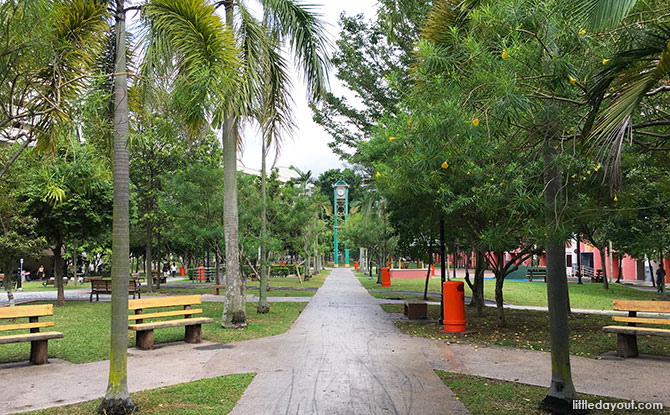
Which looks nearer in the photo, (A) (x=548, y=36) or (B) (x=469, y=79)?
(A) (x=548, y=36)

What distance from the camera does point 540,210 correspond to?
18.6 ft

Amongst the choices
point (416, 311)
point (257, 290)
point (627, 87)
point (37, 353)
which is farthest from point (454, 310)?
point (257, 290)

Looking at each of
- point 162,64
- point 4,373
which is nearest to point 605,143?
point 162,64

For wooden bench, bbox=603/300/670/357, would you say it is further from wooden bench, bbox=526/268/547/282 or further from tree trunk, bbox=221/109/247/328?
wooden bench, bbox=526/268/547/282

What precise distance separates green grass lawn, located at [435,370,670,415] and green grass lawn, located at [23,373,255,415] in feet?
9.36

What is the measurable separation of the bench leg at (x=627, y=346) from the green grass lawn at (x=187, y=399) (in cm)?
661

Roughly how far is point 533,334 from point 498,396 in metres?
6.07

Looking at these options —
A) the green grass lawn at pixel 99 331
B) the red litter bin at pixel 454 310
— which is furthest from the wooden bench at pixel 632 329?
the green grass lawn at pixel 99 331

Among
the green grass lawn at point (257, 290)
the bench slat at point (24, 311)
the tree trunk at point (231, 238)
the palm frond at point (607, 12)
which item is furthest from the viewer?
the green grass lawn at point (257, 290)

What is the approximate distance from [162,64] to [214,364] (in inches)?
197

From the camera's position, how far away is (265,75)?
1177 cm

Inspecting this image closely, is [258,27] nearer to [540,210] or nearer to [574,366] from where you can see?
[540,210]

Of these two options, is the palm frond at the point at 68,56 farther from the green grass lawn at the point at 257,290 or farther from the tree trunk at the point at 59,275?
the green grass lawn at the point at 257,290

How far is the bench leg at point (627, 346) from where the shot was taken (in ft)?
28.6
